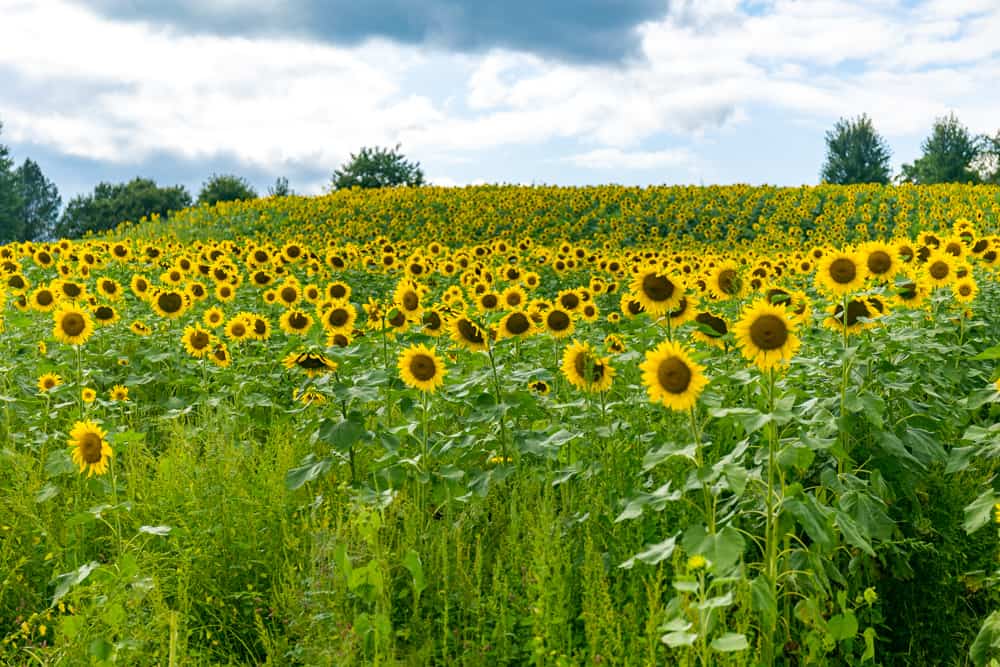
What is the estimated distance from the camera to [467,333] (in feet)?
15.4

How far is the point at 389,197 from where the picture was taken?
86.2ft

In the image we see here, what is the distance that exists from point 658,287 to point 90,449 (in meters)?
2.85

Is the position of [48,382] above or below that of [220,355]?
below

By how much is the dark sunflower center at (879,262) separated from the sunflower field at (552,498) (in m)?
0.01

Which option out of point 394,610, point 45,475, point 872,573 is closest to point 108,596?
point 394,610

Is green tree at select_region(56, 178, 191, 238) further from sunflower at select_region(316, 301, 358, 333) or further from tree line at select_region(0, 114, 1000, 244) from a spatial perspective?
sunflower at select_region(316, 301, 358, 333)

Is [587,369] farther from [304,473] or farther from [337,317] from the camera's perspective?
[337,317]

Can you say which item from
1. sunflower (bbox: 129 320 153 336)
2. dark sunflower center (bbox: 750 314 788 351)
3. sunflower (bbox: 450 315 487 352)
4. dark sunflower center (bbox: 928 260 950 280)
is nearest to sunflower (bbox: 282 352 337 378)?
sunflower (bbox: 450 315 487 352)

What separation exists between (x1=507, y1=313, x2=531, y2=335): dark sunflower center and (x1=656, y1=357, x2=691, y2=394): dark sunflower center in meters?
2.06

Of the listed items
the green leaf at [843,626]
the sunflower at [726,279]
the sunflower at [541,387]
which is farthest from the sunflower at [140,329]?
the green leaf at [843,626]

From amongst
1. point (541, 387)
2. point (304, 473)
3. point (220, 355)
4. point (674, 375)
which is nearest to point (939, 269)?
point (541, 387)

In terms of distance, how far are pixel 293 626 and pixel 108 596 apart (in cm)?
74

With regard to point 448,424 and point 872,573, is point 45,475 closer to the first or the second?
point 448,424

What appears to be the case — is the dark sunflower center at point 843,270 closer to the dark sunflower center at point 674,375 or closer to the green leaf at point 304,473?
the dark sunflower center at point 674,375
